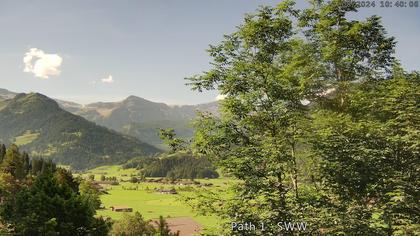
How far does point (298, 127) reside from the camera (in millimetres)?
24234

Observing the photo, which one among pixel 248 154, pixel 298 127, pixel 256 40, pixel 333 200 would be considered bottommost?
pixel 333 200

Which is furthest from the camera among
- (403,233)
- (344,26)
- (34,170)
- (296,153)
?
(34,170)

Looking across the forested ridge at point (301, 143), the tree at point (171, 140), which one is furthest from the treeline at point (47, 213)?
the forested ridge at point (301, 143)

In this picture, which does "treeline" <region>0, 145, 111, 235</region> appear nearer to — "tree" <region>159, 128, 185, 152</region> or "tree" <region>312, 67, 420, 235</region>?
"tree" <region>159, 128, 185, 152</region>

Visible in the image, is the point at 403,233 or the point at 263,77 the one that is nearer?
the point at 403,233

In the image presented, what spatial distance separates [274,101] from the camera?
78.4ft

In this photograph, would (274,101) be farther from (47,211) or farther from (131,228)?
(131,228)

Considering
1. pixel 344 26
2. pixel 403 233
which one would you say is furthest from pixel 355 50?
pixel 403 233

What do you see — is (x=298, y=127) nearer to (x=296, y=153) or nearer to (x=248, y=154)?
(x=296, y=153)

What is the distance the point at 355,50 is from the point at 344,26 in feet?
6.56

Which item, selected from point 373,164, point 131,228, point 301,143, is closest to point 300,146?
point 301,143

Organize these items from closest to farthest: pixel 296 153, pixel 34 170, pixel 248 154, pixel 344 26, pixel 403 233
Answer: pixel 403 233 → pixel 248 154 → pixel 296 153 → pixel 344 26 → pixel 34 170

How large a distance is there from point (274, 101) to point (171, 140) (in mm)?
6706

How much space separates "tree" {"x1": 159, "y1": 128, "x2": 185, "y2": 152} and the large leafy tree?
4.08ft
